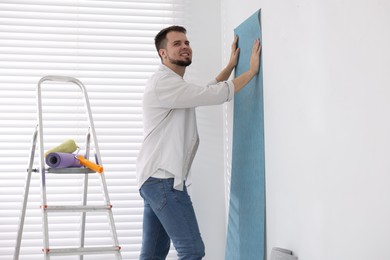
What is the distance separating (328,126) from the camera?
2500 mm

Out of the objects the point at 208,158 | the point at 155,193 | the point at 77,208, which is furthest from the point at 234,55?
the point at 77,208

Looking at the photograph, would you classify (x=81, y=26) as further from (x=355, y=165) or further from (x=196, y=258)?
(x=355, y=165)

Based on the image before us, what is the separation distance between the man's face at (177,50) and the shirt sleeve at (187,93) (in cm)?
21

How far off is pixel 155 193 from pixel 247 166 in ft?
1.86

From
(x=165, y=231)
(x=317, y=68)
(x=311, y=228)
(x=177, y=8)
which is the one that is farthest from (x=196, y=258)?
(x=177, y=8)

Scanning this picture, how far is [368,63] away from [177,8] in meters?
2.28

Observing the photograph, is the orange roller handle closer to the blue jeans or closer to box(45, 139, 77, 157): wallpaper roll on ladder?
box(45, 139, 77, 157): wallpaper roll on ladder

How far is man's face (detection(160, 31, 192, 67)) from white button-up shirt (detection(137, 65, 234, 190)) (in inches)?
3.8

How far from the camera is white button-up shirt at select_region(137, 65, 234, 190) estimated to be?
132 inches

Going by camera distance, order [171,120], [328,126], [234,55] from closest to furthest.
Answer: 1. [328,126]
2. [171,120]
3. [234,55]

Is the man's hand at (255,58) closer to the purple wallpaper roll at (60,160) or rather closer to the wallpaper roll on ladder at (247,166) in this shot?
the wallpaper roll on ladder at (247,166)

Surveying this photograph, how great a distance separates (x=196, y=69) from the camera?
4.23 metres

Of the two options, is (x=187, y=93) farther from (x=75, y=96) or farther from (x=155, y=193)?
(x=75, y=96)

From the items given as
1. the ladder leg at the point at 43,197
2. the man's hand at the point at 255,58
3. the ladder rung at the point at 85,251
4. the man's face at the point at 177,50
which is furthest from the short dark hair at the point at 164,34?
the ladder rung at the point at 85,251
